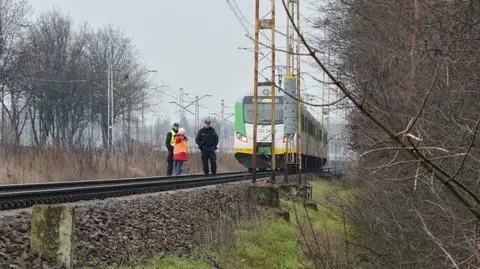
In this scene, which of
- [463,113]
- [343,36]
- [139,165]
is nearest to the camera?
[463,113]

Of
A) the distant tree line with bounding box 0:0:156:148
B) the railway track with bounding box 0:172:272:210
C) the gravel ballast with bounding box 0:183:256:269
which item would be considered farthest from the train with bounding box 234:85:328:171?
the distant tree line with bounding box 0:0:156:148

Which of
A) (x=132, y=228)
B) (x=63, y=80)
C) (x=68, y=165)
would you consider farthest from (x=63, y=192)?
(x=63, y=80)

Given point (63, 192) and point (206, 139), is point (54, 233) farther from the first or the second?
point (206, 139)

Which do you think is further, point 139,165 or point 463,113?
point 139,165

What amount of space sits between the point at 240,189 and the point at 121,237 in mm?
5896

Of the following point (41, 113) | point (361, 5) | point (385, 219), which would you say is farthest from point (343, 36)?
point (41, 113)

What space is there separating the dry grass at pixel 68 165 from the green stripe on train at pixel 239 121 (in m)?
3.57

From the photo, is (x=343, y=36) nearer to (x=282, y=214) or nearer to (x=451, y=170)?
(x=282, y=214)

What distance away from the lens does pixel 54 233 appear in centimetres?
577

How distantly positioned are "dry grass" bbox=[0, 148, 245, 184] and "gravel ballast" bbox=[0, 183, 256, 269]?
22.2 feet

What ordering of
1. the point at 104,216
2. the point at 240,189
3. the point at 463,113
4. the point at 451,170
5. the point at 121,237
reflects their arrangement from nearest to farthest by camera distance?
the point at 451,170 < the point at 463,113 < the point at 121,237 < the point at 104,216 < the point at 240,189

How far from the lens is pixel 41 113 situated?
6481 centimetres

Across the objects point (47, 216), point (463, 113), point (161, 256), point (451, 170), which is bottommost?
point (161, 256)

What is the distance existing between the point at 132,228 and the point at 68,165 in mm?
11103
